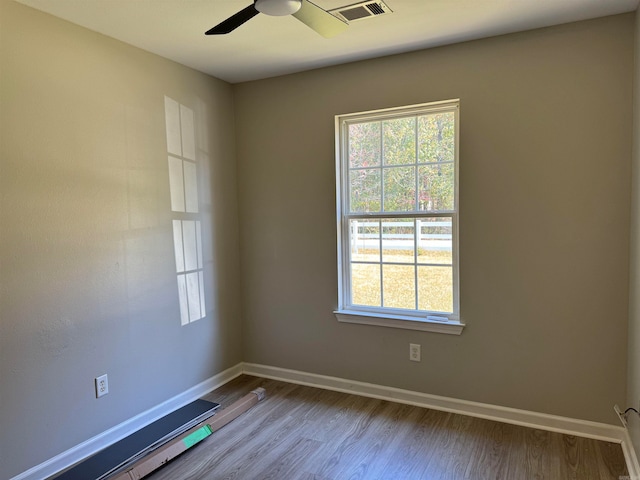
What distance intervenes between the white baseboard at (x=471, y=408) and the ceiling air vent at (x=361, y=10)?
92.5 inches

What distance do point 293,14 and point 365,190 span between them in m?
1.47

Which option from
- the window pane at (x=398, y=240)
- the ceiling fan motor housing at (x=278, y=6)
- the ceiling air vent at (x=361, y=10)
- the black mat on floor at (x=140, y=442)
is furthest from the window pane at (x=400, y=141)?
the black mat on floor at (x=140, y=442)

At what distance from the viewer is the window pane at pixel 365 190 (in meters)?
3.04

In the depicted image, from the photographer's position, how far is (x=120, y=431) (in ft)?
8.38

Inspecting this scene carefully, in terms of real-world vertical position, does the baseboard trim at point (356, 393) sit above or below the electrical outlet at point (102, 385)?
below

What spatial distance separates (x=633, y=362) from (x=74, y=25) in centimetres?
348

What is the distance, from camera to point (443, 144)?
2.81 m

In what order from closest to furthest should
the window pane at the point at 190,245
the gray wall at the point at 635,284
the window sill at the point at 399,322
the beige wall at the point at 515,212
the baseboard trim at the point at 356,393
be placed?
the gray wall at the point at 635,284 < the baseboard trim at the point at 356,393 < the beige wall at the point at 515,212 < the window sill at the point at 399,322 < the window pane at the point at 190,245

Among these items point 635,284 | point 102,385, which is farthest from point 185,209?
point 635,284

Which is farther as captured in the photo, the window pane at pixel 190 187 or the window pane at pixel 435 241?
the window pane at pixel 190 187

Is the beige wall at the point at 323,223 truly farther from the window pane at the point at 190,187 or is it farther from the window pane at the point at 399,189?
the window pane at the point at 399,189

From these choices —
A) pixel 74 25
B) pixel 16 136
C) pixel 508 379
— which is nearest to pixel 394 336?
pixel 508 379

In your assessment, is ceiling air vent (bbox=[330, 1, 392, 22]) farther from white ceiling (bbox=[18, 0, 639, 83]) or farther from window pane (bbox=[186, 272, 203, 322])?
window pane (bbox=[186, 272, 203, 322])

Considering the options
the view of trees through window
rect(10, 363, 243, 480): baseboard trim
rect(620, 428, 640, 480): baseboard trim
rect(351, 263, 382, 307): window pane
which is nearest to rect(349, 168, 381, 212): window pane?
the view of trees through window
